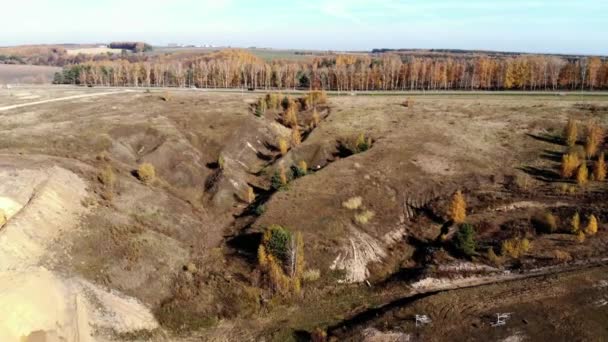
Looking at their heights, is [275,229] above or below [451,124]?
below

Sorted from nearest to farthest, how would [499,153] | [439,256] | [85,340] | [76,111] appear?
[85,340] → [439,256] → [499,153] → [76,111]

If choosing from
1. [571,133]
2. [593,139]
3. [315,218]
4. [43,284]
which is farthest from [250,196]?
[593,139]

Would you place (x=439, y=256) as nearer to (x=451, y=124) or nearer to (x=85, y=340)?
(x=85, y=340)

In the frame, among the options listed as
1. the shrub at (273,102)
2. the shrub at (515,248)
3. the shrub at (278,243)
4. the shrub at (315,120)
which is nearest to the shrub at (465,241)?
the shrub at (515,248)

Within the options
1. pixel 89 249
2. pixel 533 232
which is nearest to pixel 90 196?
pixel 89 249

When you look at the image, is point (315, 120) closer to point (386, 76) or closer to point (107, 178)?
point (107, 178)

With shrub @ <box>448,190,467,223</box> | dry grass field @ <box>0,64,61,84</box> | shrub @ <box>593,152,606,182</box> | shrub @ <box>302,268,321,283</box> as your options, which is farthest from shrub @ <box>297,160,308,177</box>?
dry grass field @ <box>0,64,61,84</box>
